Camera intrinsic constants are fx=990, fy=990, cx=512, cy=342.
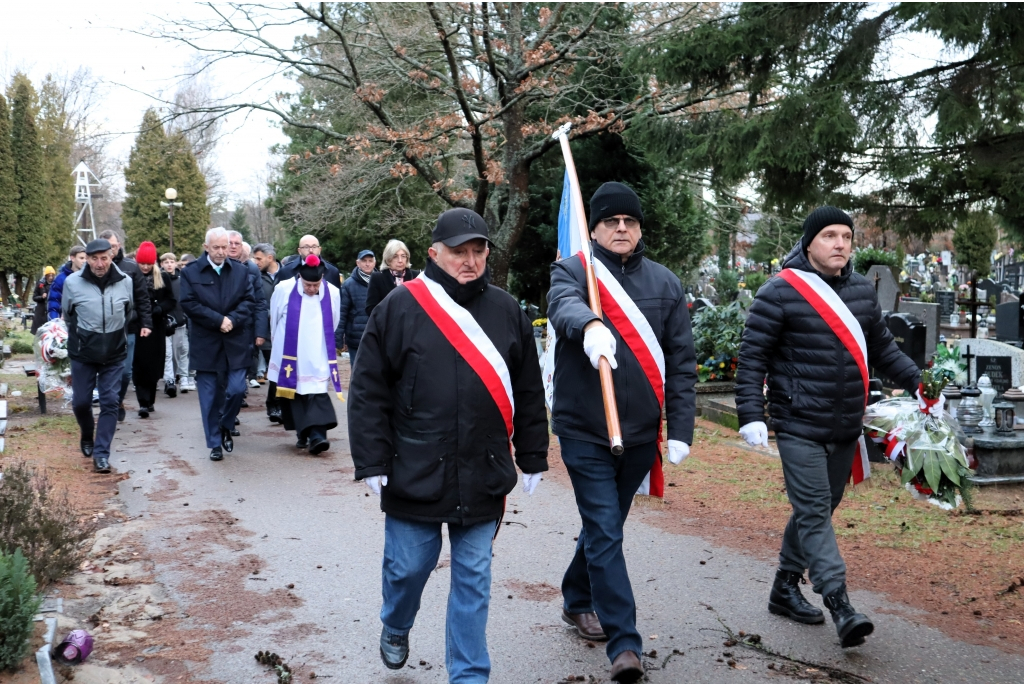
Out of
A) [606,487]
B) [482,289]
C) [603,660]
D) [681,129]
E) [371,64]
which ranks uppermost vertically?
[371,64]

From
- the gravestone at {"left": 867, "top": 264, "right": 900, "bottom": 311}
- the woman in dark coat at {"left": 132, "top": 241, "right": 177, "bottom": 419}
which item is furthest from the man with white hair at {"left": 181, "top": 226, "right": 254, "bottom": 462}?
the gravestone at {"left": 867, "top": 264, "right": 900, "bottom": 311}

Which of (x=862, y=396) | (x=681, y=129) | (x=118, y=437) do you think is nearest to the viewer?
(x=862, y=396)

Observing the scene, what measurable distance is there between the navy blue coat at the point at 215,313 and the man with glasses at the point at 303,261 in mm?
676

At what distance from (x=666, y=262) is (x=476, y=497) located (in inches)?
614

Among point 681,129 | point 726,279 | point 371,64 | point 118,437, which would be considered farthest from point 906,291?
point 118,437

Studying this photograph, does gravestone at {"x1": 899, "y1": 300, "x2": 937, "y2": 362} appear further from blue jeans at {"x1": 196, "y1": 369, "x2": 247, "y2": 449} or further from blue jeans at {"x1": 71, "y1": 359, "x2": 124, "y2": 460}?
blue jeans at {"x1": 71, "y1": 359, "x2": 124, "y2": 460}

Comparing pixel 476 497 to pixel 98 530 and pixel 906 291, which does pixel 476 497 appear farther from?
pixel 906 291

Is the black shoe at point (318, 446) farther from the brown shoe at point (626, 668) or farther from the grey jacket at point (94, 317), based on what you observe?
the brown shoe at point (626, 668)

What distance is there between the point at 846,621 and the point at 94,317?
6986 mm

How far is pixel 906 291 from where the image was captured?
2169 centimetres

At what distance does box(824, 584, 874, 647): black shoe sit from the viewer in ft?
14.4

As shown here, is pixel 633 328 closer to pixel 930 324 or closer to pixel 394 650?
pixel 394 650

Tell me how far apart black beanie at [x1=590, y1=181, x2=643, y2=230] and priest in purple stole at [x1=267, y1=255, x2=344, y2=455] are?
5.79 meters

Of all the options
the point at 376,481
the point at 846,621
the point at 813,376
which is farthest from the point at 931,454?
the point at 376,481
